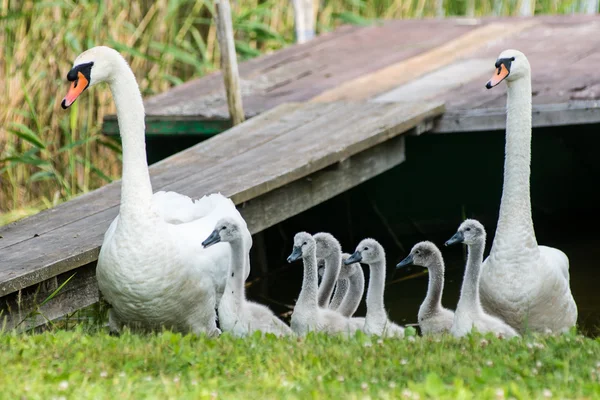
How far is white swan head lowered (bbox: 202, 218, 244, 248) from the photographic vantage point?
5.32 m

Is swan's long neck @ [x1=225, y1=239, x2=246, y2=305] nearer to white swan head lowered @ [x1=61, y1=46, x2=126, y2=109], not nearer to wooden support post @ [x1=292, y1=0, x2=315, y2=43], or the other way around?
white swan head lowered @ [x1=61, y1=46, x2=126, y2=109]

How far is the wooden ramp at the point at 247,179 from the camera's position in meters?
5.30

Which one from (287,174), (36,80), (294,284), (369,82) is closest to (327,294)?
(287,174)

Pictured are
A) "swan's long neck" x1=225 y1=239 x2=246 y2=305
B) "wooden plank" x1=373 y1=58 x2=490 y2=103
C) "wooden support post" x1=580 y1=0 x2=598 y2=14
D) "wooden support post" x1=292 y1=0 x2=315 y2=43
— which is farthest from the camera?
"wooden support post" x1=580 y1=0 x2=598 y2=14

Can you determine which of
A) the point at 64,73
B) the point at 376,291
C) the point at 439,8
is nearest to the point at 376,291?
the point at 376,291

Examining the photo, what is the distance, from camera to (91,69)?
5.17 metres

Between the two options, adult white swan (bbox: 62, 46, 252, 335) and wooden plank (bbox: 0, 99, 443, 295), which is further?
wooden plank (bbox: 0, 99, 443, 295)

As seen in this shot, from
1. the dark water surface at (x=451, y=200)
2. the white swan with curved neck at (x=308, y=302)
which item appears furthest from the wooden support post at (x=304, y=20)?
the white swan with curved neck at (x=308, y=302)

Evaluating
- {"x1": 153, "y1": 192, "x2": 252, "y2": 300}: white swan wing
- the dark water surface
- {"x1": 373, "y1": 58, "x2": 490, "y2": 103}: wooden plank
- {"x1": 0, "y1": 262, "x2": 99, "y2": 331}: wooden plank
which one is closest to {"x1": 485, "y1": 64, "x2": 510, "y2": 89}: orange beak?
{"x1": 153, "y1": 192, "x2": 252, "y2": 300}: white swan wing

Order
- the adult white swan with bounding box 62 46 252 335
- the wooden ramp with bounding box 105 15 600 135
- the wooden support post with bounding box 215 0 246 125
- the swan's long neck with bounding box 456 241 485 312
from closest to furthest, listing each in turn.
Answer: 1. the adult white swan with bounding box 62 46 252 335
2. the swan's long neck with bounding box 456 241 485 312
3. the wooden ramp with bounding box 105 15 600 135
4. the wooden support post with bounding box 215 0 246 125

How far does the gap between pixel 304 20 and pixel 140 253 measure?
20.6 feet

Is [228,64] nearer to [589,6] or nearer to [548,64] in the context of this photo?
[548,64]

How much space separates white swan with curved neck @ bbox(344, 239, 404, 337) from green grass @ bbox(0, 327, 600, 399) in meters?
0.85

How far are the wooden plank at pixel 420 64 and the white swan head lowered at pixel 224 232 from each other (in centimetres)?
344
